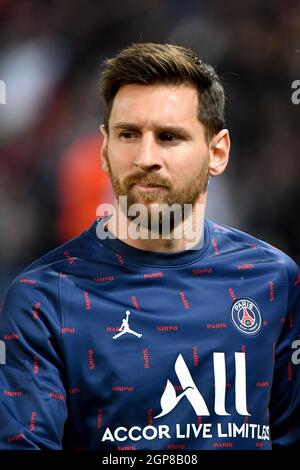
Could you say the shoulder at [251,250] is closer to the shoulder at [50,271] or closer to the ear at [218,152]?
the ear at [218,152]

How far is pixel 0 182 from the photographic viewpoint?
10.0ft

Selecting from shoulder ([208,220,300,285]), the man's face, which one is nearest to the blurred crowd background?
shoulder ([208,220,300,285])

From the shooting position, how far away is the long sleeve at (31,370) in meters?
1.89

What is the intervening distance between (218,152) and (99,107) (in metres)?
0.94

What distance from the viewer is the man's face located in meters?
2.00

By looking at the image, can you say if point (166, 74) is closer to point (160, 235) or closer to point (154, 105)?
point (154, 105)

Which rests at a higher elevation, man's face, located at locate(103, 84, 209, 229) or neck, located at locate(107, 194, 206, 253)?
man's face, located at locate(103, 84, 209, 229)

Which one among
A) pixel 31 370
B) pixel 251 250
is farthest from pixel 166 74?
pixel 31 370

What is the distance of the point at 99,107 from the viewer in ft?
10.0

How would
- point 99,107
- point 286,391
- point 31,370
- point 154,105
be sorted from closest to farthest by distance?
point 31,370 → point 154,105 → point 286,391 → point 99,107

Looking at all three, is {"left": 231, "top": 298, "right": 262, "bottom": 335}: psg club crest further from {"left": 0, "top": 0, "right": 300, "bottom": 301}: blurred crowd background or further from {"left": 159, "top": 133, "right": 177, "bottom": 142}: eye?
{"left": 0, "top": 0, "right": 300, "bottom": 301}: blurred crowd background

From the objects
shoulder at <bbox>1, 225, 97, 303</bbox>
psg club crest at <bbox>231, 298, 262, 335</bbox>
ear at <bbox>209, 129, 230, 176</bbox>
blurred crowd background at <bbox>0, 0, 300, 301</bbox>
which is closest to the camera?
shoulder at <bbox>1, 225, 97, 303</bbox>

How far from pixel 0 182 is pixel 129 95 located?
115cm
